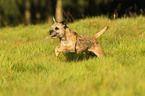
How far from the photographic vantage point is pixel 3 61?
467 centimetres

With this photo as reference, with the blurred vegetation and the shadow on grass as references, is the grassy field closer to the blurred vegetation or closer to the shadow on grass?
the shadow on grass

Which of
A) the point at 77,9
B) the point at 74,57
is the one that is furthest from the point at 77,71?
the point at 77,9

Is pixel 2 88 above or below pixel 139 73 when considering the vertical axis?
below

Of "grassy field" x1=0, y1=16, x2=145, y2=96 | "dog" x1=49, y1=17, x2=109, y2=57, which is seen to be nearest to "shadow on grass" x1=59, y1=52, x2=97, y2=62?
"grassy field" x1=0, y1=16, x2=145, y2=96

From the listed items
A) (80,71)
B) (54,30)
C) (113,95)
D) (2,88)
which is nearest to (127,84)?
(113,95)

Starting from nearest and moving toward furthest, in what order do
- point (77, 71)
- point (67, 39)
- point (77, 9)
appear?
point (77, 71) → point (67, 39) → point (77, 9)

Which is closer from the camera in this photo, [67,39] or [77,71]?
[77,71]

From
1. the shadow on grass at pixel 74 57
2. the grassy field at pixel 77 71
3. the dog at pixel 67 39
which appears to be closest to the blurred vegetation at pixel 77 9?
the grassy field at pixel 77 71

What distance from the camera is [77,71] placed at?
395cm

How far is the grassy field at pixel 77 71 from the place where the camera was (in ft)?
8.82

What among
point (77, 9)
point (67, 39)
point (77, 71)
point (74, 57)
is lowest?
point (77, 71)

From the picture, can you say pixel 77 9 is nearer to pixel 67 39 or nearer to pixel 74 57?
pixel 74 57

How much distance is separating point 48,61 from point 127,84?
7.65 ft

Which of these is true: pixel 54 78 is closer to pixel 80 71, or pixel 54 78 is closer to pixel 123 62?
pixel 80 71
